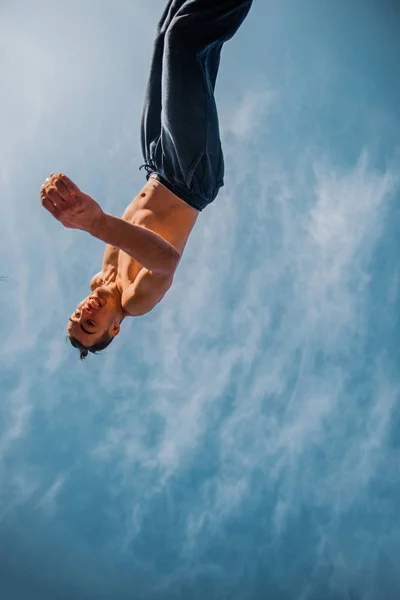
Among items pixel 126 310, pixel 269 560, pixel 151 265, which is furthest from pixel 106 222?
pixel 269 560

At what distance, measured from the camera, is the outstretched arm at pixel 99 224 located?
11.1ft

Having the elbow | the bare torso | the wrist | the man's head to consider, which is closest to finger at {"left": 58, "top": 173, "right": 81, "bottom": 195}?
the wrist

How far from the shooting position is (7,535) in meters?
14.2

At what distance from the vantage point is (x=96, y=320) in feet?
16.8

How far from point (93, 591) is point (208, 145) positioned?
13238 millimetres

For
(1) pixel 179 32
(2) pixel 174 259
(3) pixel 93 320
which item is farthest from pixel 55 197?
(1) pixel 179 32

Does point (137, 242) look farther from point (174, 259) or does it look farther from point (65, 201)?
point (65, 201)

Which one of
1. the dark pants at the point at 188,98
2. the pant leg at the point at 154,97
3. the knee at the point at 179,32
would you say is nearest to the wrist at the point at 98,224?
the dark pants at the point at 188,98

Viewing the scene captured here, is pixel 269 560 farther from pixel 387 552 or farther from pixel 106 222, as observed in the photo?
pixel 106 222

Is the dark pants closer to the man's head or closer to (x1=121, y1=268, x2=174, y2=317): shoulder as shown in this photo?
(x1=121, y1=268, x2=174, y2=317): shoulder

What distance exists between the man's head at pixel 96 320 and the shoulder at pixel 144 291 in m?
0.14

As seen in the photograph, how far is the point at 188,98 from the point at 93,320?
2415 mm

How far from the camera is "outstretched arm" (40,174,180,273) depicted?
3.38m

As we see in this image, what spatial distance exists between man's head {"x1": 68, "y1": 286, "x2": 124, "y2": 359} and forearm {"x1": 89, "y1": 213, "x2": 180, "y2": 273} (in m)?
1.12
